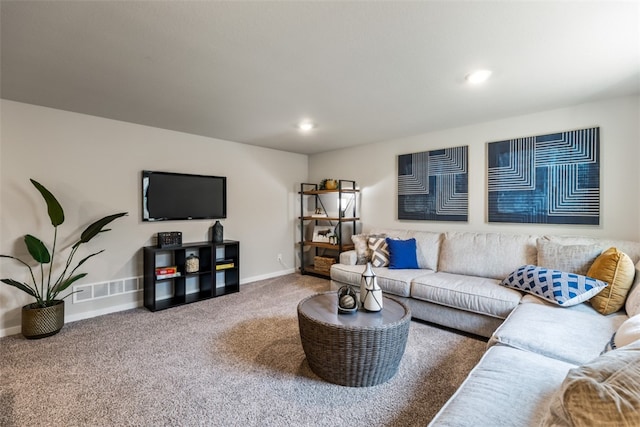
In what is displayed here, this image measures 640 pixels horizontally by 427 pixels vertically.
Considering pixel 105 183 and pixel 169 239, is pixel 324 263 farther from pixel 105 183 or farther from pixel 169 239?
pixel 105 183

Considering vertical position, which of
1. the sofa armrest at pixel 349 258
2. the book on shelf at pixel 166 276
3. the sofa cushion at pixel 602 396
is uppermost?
the sofa cushion at pixel 602 396

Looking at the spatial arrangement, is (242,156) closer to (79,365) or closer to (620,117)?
(79,365)

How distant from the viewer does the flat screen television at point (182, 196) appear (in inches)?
136

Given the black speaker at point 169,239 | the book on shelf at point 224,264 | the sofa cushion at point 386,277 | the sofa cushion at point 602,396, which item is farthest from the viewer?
the book on shelf at point 224,264

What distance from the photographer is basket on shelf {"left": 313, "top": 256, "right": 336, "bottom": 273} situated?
4509 mm

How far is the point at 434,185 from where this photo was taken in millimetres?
3797

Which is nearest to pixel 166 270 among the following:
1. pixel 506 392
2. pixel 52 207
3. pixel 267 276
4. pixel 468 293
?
pixel 52 207

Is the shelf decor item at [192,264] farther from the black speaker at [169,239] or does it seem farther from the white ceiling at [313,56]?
the white ceiling at [313,56]

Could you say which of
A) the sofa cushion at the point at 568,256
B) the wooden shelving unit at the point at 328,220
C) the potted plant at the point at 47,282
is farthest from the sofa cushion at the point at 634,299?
the potted plant at the point at 47,282

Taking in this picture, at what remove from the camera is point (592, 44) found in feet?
5.87

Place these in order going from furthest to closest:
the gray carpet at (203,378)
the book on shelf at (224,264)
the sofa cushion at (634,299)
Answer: the book on shelf at (224,264)
the sofa cushion at (634,299)
the gray carpet at (203,378)

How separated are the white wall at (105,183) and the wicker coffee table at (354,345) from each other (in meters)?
2.50

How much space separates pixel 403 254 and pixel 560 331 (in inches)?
67.5

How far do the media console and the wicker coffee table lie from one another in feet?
6.85
